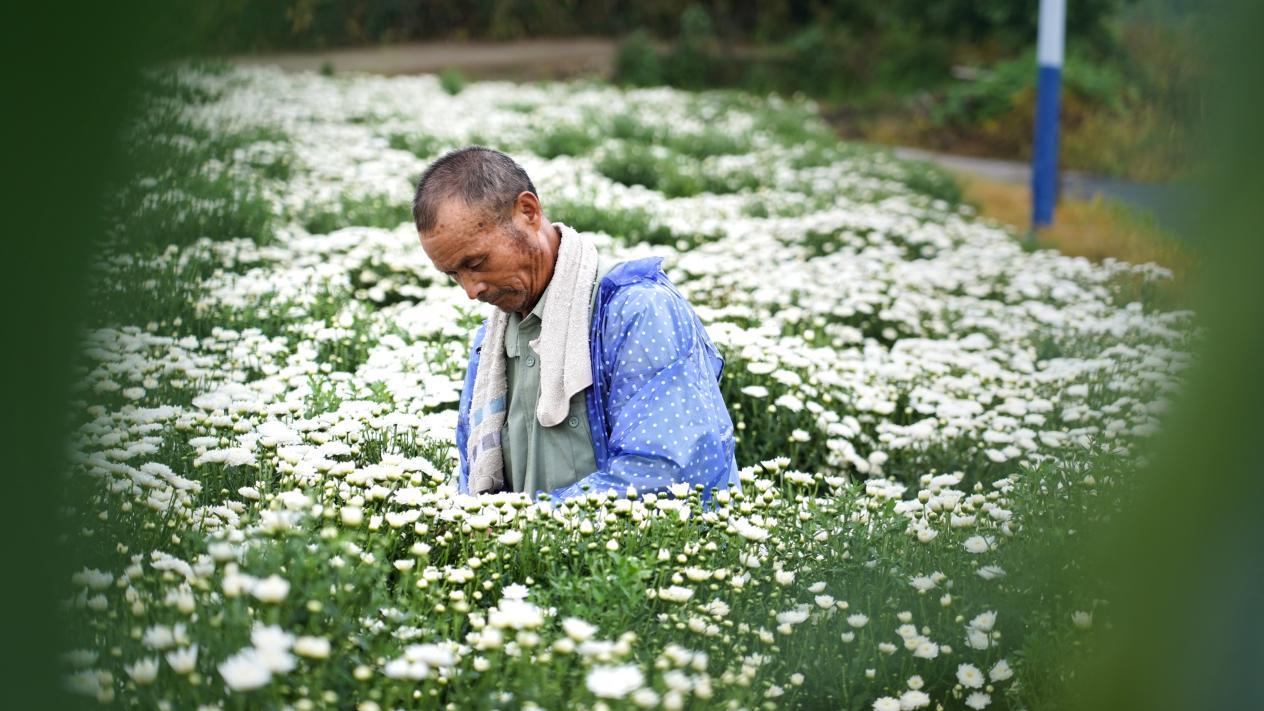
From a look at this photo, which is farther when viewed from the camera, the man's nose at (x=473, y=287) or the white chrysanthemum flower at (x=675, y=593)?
the man's nose at (x=473, y=287)

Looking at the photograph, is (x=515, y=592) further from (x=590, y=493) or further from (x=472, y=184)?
(x=472, y=184)

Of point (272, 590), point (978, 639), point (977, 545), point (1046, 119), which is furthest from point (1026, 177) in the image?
point (272, 590)

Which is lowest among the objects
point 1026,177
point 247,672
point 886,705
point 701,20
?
point 1026,177

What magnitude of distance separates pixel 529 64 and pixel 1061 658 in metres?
19.8

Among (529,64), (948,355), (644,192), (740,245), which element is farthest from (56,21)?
(529,64)

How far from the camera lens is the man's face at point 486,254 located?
3.19 m

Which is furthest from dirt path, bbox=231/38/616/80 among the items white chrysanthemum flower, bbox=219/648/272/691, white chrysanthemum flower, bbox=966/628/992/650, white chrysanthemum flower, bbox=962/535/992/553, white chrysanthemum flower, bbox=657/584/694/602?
white chrysanthemum flower, bbox=219/648/272/691

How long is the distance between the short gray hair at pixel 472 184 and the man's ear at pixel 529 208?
0.01 metres

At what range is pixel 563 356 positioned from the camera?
3.35 meters

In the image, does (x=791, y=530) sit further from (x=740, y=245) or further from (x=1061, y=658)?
(x=740, y=245)

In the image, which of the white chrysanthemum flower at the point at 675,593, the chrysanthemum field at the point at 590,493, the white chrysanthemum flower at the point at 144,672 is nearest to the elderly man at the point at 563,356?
the chrysanthemum field at the point at 590,493

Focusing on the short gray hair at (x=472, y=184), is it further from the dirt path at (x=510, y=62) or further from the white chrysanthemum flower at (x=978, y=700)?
the dirt path at (x=510, y=62)

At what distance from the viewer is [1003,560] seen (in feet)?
9.13

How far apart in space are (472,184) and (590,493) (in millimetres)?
886
